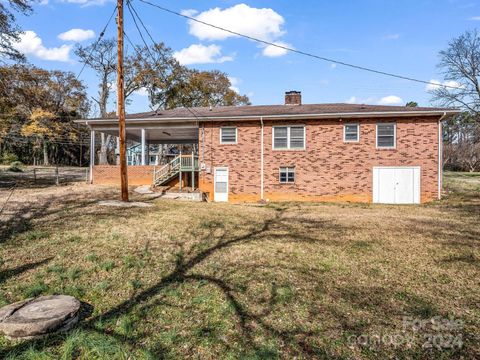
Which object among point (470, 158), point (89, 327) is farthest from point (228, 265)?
point (470, 158)

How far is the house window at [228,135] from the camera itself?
18891mm

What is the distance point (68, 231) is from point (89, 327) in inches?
182

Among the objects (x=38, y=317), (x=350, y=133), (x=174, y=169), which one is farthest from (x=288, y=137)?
(x=38, y=317)

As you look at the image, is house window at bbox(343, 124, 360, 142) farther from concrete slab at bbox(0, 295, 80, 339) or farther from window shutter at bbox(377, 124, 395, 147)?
concrete slab at bbox(0, 295, 80, 339)

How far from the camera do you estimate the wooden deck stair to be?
19391mm

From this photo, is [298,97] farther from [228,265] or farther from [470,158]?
[470,158]

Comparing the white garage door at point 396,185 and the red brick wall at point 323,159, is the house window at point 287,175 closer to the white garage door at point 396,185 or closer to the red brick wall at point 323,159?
the red brick wall at point 323,159

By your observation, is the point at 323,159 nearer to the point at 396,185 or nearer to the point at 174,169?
the point at 396,185

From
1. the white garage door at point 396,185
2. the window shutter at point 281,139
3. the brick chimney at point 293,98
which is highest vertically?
the brick chimney at point 293,98

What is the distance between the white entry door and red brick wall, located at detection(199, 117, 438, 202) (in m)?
0.29

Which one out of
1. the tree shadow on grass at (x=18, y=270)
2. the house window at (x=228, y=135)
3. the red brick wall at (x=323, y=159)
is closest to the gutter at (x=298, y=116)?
the red brick wall at (x=323, y=159)

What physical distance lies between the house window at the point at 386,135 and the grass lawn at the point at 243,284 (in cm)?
779

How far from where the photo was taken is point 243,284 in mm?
5980

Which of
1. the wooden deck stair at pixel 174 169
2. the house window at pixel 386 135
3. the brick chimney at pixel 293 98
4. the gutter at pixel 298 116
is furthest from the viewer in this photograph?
the brick chimney at pixel 293 98
